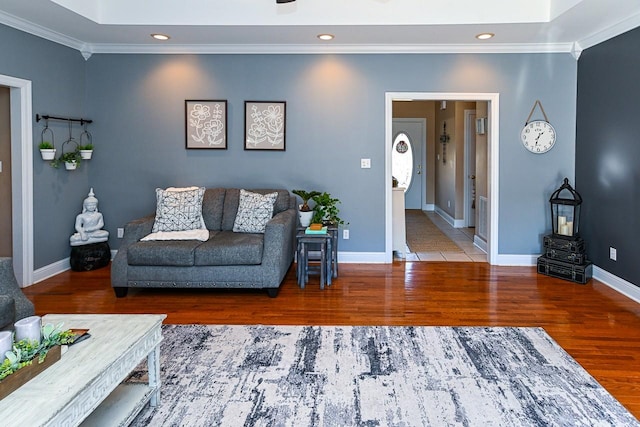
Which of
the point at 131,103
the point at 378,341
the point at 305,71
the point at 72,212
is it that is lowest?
the point at 378,341

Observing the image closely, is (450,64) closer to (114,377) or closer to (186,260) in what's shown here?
(186,260)

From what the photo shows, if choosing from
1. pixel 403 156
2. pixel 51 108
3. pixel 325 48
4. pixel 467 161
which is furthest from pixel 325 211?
pixel 403 156

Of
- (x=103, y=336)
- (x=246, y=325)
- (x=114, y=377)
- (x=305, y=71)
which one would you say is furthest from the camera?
(x=305, y=71)

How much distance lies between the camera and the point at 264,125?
5.36m

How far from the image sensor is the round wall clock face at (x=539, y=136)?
5180 millimetres

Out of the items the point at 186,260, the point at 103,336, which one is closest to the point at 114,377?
the point at 103,336

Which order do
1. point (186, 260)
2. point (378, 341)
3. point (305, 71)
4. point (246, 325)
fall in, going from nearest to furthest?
point (378, 341)
point (246, 325)
point (186, 260)
point (305, 71)

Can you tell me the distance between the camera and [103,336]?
80.5 inches

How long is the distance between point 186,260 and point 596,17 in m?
4.08

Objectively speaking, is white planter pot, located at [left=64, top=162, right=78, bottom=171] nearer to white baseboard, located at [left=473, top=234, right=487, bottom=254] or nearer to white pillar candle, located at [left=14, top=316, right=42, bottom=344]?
white pillar candle, located at [left=14, top=316, right=42, bottom=344]

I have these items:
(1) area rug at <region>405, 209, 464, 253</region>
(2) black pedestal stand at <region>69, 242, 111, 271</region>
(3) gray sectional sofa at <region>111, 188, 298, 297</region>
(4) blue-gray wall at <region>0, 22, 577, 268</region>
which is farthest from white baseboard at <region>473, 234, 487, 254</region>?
(2) black pedestal stand at <region>69, 242, 111, 271</region>

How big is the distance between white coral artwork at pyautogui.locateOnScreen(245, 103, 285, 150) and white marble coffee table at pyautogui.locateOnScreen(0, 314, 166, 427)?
11.0 feet

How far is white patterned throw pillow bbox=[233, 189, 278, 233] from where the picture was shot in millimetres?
4641

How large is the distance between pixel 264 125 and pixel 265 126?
0.05 ft
